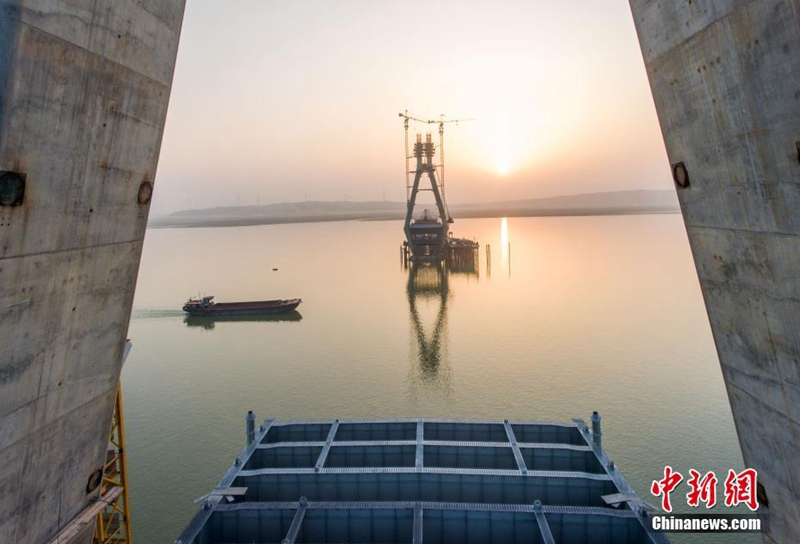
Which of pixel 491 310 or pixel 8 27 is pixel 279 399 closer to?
pixel 8 27

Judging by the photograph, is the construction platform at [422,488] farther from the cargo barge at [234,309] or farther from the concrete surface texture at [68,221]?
the cargo barge at [234,309]

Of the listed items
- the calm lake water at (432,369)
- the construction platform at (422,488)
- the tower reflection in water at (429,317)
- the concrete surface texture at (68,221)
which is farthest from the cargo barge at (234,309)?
the concrete surface texture at (68,221)

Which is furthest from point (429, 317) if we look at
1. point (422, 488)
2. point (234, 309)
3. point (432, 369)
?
point (422, 488)

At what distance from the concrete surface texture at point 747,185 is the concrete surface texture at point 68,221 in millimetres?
7684

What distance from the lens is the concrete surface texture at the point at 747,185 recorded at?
5.43 meters

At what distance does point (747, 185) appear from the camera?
604 cm

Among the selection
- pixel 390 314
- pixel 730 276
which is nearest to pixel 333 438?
pixel 730 276

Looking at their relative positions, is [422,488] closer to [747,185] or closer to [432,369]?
[747,185]

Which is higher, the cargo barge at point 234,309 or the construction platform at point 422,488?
the cargo barge at point 234,309

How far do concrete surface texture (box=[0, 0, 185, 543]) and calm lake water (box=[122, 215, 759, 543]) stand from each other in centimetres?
914

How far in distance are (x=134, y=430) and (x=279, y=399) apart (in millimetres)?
6909

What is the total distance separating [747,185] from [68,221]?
9038 millimetres

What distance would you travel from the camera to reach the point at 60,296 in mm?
6523

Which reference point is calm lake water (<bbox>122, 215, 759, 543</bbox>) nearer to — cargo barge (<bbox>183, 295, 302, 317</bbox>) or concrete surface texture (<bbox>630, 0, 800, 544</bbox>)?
cargo barge (<bbox>183, 295, 302, 317</bbox>)
